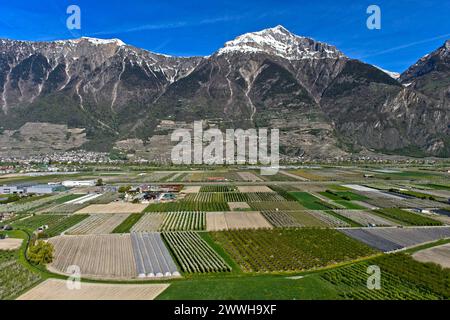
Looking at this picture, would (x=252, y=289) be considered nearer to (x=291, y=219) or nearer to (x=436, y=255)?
(x=436, y=255)

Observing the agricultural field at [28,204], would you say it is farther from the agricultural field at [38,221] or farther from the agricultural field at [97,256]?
the agricultural field at [97,256]

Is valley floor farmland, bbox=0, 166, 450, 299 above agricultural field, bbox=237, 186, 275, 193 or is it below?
above

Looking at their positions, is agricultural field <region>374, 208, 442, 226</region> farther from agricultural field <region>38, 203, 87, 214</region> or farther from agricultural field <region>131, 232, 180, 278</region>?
agricultural field <region>38, 203, 87, 214</region>

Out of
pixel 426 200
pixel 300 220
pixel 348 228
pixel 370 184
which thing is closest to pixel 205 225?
pixel 300 220

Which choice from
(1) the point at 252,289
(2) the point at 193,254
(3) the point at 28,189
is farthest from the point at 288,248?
(3) the point at 28,189

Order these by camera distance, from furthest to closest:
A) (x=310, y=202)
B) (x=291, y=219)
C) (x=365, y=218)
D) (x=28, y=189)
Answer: (x=28, y=189) → (x=310, y=202) → (x=365, y=218) → (x=291, y=219)

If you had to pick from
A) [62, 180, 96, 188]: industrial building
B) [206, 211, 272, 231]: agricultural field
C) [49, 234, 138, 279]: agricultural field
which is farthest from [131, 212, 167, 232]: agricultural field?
[62, 180, 96, 188]: industrial building

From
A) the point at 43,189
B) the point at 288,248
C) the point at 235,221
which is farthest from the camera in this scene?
the point at 43,189
